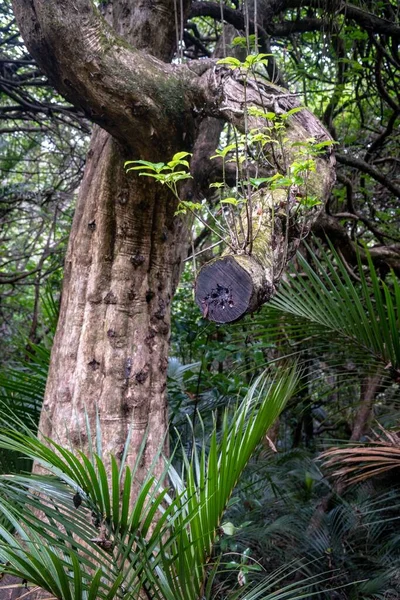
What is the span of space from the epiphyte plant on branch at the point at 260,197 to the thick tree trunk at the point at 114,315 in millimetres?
550

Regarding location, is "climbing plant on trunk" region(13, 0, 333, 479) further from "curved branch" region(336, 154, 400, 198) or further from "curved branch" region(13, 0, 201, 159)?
"curved branch" region(336, 154, 400, 198)

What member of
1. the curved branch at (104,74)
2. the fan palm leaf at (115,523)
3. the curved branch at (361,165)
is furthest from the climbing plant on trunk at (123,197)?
the curved branch at (361,165)

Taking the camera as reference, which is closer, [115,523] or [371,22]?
[115,523]

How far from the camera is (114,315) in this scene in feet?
7.48

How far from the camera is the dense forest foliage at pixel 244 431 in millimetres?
1371

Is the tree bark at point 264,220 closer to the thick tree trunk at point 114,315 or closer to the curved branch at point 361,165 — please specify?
the thick tree trunk at point 114,315

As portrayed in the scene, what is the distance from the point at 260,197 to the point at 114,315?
843mm

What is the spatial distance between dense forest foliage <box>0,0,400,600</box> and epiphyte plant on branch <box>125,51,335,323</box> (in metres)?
0.03

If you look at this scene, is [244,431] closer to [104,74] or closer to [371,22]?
[104,74]

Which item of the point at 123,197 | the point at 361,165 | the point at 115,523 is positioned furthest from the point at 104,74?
the point at 361,165

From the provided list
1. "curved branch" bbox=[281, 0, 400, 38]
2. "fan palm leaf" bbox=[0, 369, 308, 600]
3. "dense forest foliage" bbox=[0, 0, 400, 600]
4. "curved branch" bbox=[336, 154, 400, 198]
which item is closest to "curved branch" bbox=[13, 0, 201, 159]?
"dense forest foliage" bbox=[0, 0, 400, 600]

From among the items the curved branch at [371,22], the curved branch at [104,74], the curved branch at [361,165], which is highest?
the curved branch at [371,22]

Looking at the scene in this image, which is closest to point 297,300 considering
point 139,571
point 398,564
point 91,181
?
point 91,181

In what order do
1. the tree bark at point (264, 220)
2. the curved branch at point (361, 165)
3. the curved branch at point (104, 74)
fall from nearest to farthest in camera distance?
the tree bark at point (264, 220)
the curved branch at point (104, 74)
the curved branch at point (361, 165)
